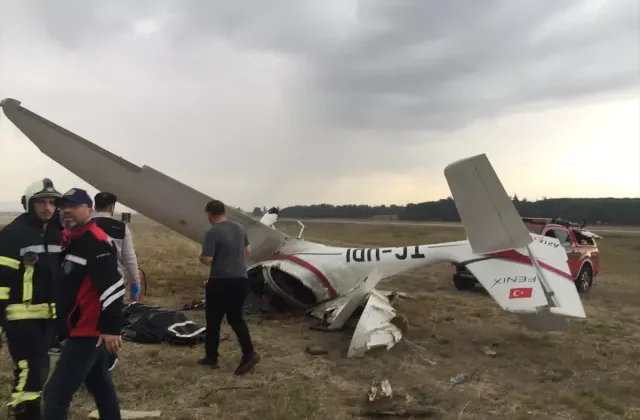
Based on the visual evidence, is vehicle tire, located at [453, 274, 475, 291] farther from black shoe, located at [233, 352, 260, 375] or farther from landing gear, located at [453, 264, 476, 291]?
black shoe, located at [233, 352, 260, 375]

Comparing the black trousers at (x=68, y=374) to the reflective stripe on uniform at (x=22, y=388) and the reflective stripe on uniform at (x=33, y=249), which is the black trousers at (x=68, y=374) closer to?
the reflective stripe on uniform at (x=22, y=388)

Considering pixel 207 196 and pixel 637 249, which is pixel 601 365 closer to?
pixel 207 196

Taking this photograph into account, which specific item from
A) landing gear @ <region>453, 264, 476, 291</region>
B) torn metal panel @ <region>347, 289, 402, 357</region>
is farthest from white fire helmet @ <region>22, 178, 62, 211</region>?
landing gear @ <region>453, 264, 476, 291</region>

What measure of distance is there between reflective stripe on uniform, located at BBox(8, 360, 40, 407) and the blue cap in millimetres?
1132

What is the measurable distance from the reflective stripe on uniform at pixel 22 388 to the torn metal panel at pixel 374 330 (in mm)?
3724

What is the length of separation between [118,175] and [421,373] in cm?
555

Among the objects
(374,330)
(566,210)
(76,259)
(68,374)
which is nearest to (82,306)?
(76,259)

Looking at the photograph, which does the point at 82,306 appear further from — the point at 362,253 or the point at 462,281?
the point at 462,281

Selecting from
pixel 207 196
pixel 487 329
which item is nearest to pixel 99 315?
pixel 207 196

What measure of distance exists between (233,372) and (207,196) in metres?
3.39

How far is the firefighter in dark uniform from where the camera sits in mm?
3342

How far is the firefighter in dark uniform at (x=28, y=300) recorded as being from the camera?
3.34 meters

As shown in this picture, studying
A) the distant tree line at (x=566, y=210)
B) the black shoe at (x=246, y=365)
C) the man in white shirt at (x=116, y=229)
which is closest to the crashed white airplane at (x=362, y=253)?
the black shoe at (x=246, y=365)

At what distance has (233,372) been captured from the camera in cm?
548
